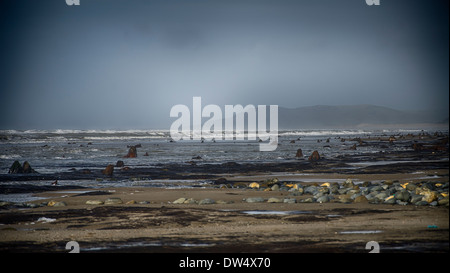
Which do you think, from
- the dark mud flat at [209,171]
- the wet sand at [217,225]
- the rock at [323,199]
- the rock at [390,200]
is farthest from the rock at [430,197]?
the dark mud flat at [209,171]

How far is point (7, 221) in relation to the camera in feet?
40.4

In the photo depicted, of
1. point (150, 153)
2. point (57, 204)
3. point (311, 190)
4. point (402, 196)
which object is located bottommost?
point (150, 153)

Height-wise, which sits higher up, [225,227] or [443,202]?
[443,202]

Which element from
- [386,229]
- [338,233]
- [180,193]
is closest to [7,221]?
[180,193]

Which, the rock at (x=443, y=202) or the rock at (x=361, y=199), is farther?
the rock at (x=361, y=199)

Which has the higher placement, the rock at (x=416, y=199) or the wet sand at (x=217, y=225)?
the rock at (x=416, y=199)

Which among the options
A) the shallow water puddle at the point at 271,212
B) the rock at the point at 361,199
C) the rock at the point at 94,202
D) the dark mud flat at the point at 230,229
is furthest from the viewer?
the rock at the point at 94,202

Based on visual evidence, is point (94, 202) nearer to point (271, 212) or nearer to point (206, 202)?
point (206, 202)

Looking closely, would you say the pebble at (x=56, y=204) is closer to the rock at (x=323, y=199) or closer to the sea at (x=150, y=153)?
the sea at (x=150, y=153)

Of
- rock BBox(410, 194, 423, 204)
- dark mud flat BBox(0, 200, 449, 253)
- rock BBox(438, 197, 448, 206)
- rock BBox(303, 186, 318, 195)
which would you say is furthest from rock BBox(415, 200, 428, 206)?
rock BBox(303, 186, 318, 195)

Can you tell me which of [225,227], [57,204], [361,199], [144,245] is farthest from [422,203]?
[57,204]

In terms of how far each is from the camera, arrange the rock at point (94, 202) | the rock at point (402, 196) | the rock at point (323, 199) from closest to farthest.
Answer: the rock at point (402, 196) → the rock at point (323, 199) → the rock at point (94, 202)
